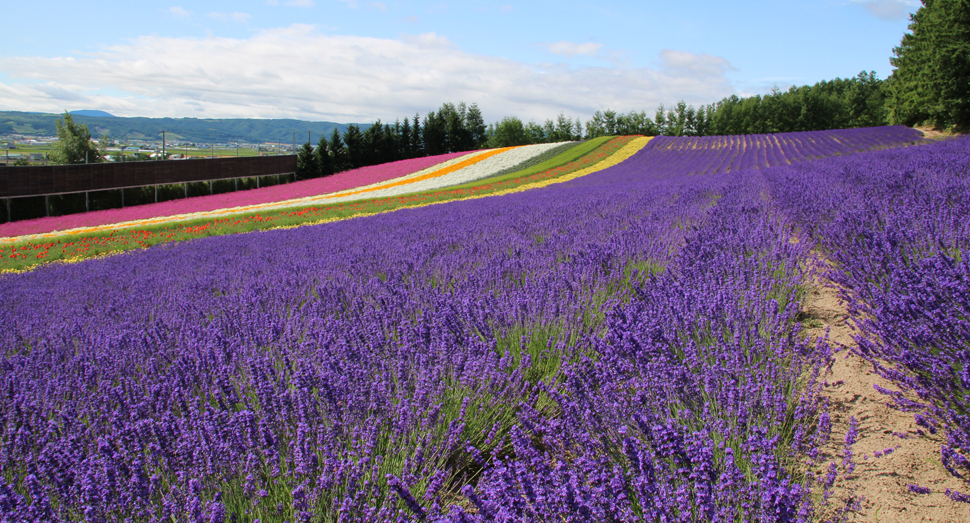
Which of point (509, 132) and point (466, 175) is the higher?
point (509, 132)

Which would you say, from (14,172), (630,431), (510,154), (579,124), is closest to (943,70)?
(510,154)

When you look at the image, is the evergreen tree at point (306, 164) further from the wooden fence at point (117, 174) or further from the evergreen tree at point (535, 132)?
the evergreen tree at point (535, 132)

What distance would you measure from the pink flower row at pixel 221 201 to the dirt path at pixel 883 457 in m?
23.3

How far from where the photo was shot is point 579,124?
72.7 m

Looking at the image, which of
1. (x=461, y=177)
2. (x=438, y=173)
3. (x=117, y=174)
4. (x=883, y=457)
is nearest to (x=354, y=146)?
(x=438, y=173)

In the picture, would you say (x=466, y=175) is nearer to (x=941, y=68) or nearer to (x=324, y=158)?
(x=324, y=158)

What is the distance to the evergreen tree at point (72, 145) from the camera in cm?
4484

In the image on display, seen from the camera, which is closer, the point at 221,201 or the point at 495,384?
the point at 495,384

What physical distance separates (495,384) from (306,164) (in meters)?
38.3

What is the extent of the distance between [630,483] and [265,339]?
6.91 feet

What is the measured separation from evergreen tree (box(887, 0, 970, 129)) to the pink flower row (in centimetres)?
2874

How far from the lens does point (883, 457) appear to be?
1.85m

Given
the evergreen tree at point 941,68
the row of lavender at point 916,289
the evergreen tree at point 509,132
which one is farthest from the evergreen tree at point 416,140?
the row of lavender at point 916,289

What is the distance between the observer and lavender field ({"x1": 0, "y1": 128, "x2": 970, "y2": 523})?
1428 mm
